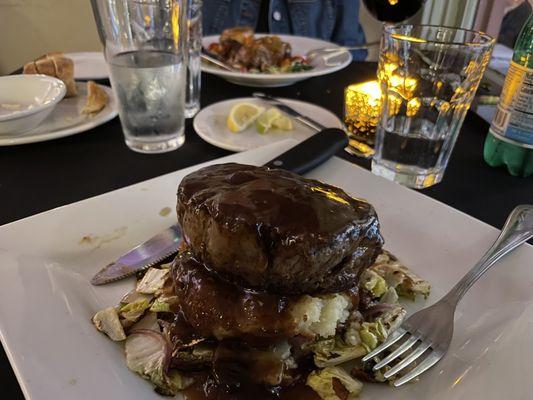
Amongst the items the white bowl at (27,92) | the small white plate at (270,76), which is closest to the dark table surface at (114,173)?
the white bowl at (27,92)

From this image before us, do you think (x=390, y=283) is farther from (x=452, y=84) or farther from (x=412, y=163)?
(x=452, y=84)

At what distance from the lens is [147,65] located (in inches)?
90.5

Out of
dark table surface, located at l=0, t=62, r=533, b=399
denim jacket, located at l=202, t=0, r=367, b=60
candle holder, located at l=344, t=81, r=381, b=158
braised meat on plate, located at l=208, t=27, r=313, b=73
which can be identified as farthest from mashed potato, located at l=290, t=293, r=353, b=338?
denim jacket, located at l=202, t=0, r=367, b=60

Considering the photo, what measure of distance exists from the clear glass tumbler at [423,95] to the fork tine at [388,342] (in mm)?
1022

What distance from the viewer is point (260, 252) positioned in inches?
46.1

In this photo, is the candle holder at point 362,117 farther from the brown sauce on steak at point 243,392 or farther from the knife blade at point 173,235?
the brown sauce on steak at point 243,392

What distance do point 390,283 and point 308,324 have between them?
0.40 meters

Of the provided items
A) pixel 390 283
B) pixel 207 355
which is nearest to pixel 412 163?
pixel 390 283

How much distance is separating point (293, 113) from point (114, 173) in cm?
109

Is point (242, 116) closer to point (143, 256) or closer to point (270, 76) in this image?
point (270, 76)

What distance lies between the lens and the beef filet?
115 cm

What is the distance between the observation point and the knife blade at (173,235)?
1499mm

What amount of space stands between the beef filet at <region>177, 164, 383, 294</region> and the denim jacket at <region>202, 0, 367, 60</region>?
4194mm

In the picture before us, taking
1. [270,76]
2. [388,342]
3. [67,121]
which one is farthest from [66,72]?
[388,342]
